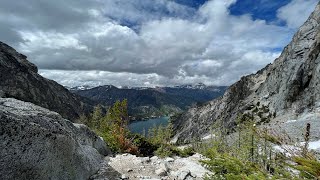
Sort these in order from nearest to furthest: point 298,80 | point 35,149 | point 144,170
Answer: point 35,149
point 144,170
point 298,80

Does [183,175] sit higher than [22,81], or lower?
lower

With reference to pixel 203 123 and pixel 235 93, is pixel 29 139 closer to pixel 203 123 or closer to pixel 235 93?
pixel 235 93

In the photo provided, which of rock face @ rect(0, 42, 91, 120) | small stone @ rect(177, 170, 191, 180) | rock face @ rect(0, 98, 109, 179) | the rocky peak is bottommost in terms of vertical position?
small stone @ rect(177, 170, 191, 180)

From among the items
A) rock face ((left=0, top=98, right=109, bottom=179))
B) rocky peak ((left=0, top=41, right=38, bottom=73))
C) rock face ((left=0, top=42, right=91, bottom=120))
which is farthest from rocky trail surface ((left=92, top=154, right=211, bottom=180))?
rocky peak ((left=0, top=41, right=38, bottom=73))

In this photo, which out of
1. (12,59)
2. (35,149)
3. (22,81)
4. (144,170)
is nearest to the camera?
(35,149)

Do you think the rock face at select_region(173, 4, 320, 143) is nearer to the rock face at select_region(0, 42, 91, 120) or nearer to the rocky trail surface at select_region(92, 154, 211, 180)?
the rocky trail surface at select_region(92, 154, 211, 180)

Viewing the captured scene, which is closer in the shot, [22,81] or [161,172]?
[161,172]

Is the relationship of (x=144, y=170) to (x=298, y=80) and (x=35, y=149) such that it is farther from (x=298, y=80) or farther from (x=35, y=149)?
(x=298, y=80)

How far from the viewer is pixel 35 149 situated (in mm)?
10398

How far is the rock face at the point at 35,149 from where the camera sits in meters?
9.44

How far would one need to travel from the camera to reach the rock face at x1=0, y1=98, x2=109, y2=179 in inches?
372

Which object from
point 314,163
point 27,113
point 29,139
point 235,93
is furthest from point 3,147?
point 235,93

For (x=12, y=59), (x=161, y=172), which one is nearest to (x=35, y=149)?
(x=161, y=172)

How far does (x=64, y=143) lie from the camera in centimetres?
1220
